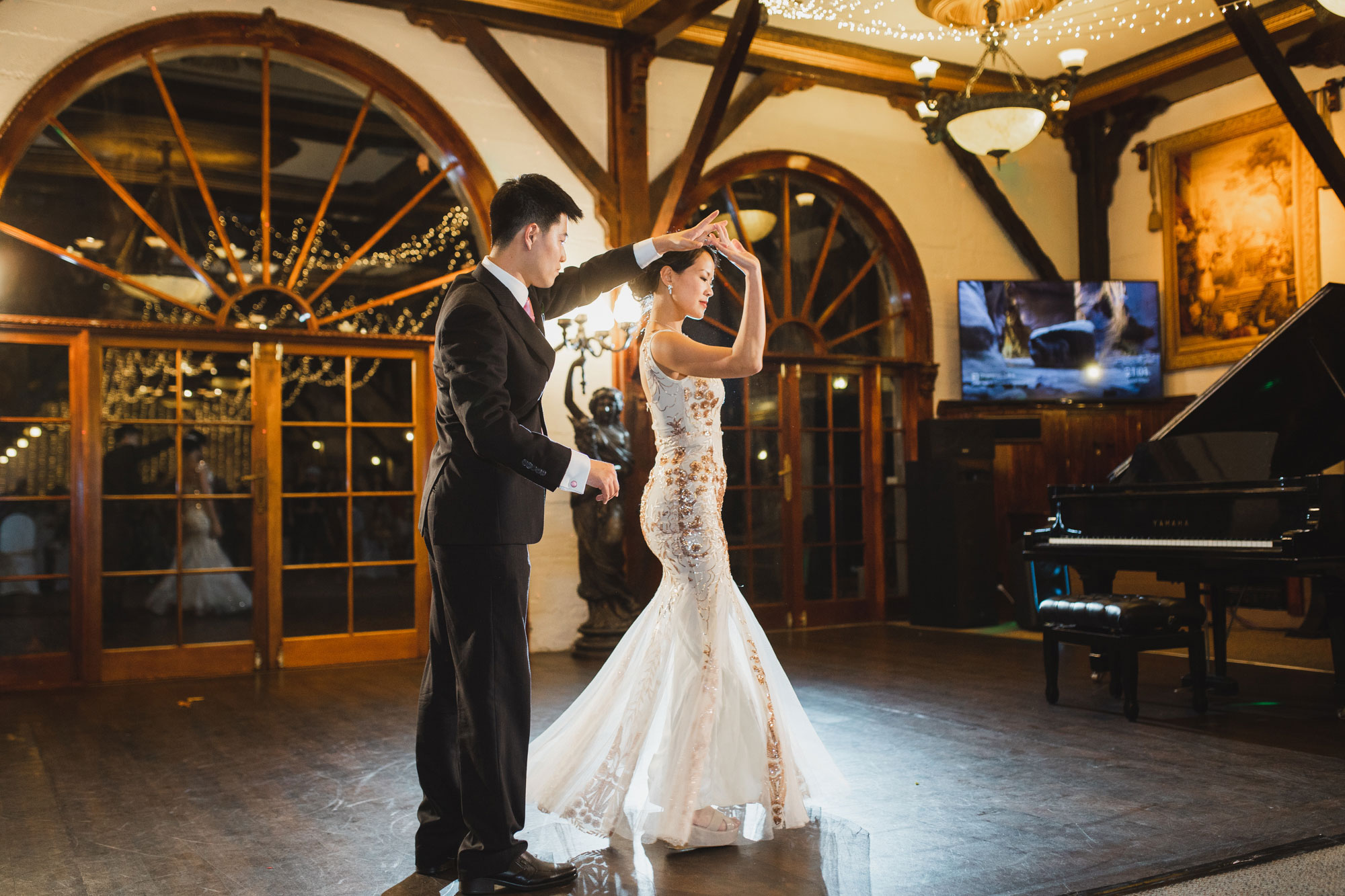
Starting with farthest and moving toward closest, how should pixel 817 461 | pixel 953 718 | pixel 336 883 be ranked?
1. pixel 817 461
2. pixel 953 718
3. pixel 336 883

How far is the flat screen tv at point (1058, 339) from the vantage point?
324 inches

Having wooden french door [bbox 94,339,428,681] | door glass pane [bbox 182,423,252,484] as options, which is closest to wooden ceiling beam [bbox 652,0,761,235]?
wooden french door [bbox 94,339,428,681]

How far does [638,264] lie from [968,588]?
17.5ft

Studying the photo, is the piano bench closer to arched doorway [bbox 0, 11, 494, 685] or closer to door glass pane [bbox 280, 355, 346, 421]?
arched doorway [bbox 0, 11, 494, 685]

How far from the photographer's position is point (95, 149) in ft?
20.0

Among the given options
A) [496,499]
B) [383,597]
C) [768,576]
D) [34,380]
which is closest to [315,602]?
[383,597]

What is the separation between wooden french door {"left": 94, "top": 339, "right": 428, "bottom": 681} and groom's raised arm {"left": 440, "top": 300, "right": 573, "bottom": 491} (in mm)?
4487

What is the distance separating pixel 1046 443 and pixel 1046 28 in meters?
3.01

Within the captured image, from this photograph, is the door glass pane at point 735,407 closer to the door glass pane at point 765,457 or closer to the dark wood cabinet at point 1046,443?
the door glass pane at point 765,457

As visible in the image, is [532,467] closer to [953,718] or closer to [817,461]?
[953,718]

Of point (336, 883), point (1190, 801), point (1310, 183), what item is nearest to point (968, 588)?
point (1310, 183)

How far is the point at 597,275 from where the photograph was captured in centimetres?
282

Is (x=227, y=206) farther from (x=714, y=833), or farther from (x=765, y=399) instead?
(x=714, y=833)

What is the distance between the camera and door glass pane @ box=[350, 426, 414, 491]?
6.61 m
